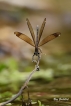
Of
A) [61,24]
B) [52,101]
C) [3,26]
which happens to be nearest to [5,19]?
[3,26]

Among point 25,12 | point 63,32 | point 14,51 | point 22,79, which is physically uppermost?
point 25,12

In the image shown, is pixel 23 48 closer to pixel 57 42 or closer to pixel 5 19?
pixel 57 42

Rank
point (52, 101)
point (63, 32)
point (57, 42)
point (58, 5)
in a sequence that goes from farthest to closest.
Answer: point (58, 5)
point (63, 32)
point (57, 42)
point (52, 101)

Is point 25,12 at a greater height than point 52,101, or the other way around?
point 25,12

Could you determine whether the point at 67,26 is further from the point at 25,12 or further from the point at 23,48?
the point at 23,48

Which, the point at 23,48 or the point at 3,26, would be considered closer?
the point at 23,48

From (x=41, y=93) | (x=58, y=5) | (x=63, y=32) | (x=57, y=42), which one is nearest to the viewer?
(x=41, y=93)
